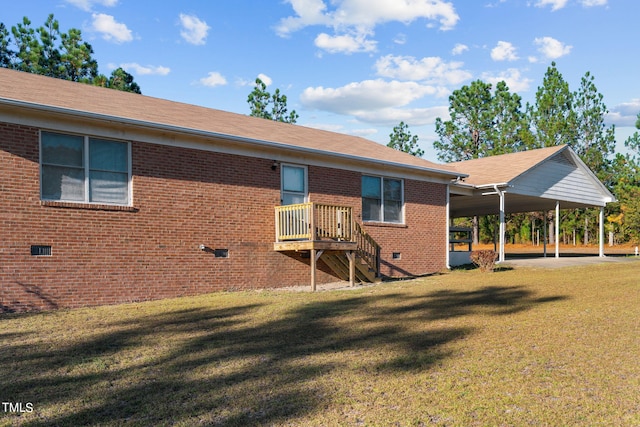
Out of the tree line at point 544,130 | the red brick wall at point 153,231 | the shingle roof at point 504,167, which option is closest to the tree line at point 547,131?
the tree line at point 544,130

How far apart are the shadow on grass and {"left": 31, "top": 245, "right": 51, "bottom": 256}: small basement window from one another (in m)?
2.62

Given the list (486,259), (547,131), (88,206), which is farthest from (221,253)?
(547,131)

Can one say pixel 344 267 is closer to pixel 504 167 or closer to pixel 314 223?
pixel 314 223

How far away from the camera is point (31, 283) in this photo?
10.6 meters

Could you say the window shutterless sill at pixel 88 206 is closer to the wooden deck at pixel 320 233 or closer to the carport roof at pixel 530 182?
the wooden deck at pixel 320 233

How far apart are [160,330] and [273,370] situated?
9.56 feet

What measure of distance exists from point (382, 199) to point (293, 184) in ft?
11.3

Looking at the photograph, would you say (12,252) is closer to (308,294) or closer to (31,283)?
(31,283)

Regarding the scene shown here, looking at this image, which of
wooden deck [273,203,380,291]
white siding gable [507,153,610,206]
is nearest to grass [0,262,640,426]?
wooden deck [273,203,380,291]

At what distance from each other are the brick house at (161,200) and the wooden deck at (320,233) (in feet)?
0.12

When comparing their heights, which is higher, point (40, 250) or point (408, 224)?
point (408, 224)

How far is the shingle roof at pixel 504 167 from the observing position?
2095 centimetres

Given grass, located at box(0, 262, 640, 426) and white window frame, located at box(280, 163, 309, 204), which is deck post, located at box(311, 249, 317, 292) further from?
grass, located at box(0, 262, 640, 426)

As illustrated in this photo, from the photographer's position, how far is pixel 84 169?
1141 centimetres
